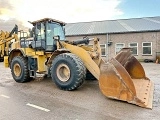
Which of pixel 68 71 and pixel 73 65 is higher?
pixel 73 65

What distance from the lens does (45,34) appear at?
7531mm

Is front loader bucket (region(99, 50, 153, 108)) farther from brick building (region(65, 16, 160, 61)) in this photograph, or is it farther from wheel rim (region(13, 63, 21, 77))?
brick building (region(65, 16, 160, 61))

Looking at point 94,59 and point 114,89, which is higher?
point 94,59

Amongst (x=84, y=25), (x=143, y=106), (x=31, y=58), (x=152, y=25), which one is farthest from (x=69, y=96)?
(x=84, y=25)

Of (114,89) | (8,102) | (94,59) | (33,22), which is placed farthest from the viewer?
(33,22)

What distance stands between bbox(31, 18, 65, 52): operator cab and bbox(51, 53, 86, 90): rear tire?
110 centimetres

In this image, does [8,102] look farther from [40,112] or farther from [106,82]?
[106,82]

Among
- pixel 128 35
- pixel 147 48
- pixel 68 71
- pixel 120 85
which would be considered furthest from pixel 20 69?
pixel 147 48

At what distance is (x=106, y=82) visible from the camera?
16.9 ft

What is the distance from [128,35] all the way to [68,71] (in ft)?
54.8

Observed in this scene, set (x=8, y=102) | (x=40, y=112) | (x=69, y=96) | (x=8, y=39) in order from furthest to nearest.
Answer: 1. (x=8, y=39)
2. (x=69, y=96)
3. (x=8, y=102)
4. (x=40, y=112)

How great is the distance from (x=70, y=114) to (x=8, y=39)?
55.2 feet

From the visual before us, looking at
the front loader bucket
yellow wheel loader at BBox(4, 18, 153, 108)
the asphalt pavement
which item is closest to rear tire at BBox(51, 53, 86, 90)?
yellow wheel loader at BBox(4, 18, 153, 108)

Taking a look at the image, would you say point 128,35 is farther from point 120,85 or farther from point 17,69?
point 120,85
